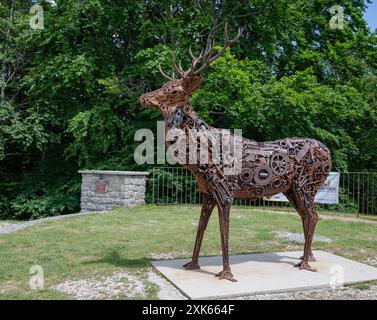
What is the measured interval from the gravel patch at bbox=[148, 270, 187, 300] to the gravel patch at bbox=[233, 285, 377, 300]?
30.2 inches

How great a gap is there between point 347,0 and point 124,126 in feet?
41.3

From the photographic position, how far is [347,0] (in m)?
18.6

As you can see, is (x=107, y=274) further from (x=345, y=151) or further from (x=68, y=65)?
(x=345, y=151)

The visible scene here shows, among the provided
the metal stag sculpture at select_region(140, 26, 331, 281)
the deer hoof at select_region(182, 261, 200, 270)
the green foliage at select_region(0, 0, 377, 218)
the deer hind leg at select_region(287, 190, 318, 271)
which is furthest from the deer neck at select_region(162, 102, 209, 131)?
the green foliage at select_region(0, 0, 377, 218)

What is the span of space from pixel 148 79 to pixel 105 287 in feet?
40.8

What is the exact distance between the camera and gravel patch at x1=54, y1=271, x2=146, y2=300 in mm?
4805

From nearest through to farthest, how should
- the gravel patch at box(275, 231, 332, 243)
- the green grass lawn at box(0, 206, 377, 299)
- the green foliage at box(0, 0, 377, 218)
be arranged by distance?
the green grass lawn at box(0, 206, 377, 299) < the gravel patch at box(275, 231, 332, 243) < the green foliage at box(0, 0, 377, 218)

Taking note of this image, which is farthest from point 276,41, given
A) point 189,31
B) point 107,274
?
point 107,274

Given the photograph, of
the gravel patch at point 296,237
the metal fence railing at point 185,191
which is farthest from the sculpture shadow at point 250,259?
the metal fence railing at point 185,191

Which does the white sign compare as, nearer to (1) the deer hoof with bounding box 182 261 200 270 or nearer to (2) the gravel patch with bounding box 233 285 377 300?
(1) the deer hoof with bounding box 182 261 200 270

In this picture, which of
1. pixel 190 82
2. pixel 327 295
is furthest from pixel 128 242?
pixel 327 295

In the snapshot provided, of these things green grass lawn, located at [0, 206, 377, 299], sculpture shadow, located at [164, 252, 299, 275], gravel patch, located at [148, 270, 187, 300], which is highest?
sculpture shadow, located at [164, 252, 299, 275]

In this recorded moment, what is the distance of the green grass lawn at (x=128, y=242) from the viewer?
5785 millimetres

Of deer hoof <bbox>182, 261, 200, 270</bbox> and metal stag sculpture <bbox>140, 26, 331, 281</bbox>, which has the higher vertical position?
metal stag sculpture <bbox>140, 26, 331, 281</bbox>
